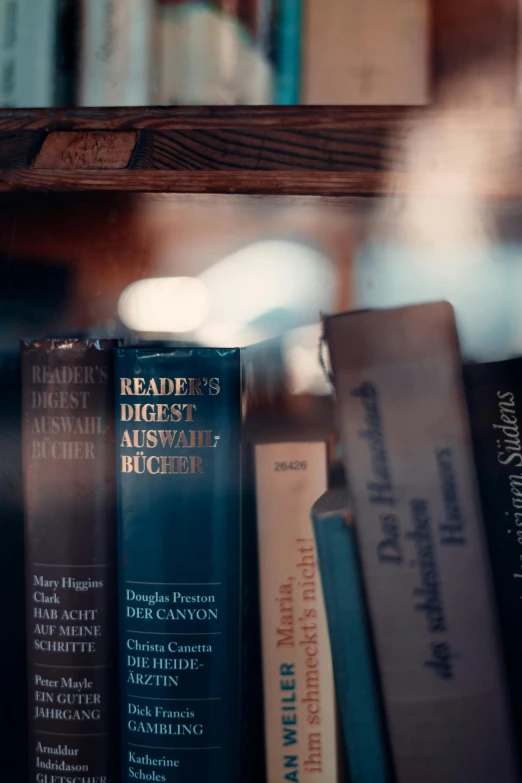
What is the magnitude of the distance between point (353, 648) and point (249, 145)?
14.3 inches

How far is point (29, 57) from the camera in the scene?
0.54 metres

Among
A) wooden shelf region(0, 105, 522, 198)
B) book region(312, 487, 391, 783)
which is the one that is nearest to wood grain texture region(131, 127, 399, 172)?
wooden shelf region(0, 105, 522, 198)

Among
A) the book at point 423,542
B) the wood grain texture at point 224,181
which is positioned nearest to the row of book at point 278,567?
the book at point 423,542

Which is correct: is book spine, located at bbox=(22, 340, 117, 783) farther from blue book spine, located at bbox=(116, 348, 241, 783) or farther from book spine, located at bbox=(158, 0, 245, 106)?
book spine, located at bbox=(158, 0, 245, 106)

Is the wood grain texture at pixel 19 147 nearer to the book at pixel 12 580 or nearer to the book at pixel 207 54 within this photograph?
the book at pixel 207 54

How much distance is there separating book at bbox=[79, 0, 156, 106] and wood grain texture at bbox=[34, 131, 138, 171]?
23mm

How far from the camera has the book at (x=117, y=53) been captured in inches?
21.1

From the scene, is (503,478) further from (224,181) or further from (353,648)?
(224,181)

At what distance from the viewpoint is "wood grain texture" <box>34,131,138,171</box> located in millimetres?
537

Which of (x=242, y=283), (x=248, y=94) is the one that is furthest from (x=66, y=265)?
(x=248, y=94)

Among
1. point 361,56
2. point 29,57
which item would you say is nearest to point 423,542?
point 361,56

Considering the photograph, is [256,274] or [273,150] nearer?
[273,150]

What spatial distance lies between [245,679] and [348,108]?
1.44 ft

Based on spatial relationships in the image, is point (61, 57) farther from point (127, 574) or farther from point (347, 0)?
point (127, 574)
